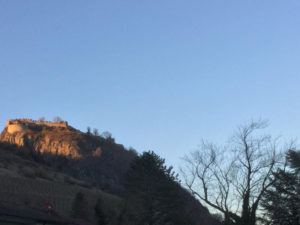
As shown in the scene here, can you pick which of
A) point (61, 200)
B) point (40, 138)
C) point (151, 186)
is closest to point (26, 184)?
point (61, 200)

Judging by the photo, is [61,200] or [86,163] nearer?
[61,200]

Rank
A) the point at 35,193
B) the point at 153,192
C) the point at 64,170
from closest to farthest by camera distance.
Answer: the point at 35,193, the point at 153,192, the point at 64,170

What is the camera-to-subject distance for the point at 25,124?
480 ft

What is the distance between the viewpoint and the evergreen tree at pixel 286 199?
33062mm

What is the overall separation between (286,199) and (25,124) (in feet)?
420

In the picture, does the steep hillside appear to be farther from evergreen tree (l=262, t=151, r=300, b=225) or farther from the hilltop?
evergreen tree (l=262, t=151, r=300, b=225)

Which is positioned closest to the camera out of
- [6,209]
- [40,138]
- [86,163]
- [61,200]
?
[6,209]

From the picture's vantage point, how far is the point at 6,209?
14.0 metres

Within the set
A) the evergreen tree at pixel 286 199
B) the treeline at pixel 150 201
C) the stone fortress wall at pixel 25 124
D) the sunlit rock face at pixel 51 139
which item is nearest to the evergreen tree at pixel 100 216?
the treeline at pixel 150 201

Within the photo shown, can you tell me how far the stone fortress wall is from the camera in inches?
5591

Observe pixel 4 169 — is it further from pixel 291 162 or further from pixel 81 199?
pixel 291 162

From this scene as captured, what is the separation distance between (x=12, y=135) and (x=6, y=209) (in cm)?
12716

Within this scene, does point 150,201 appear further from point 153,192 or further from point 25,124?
point 25,124

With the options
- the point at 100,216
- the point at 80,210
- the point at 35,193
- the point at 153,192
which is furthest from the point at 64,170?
the point at 80,210
